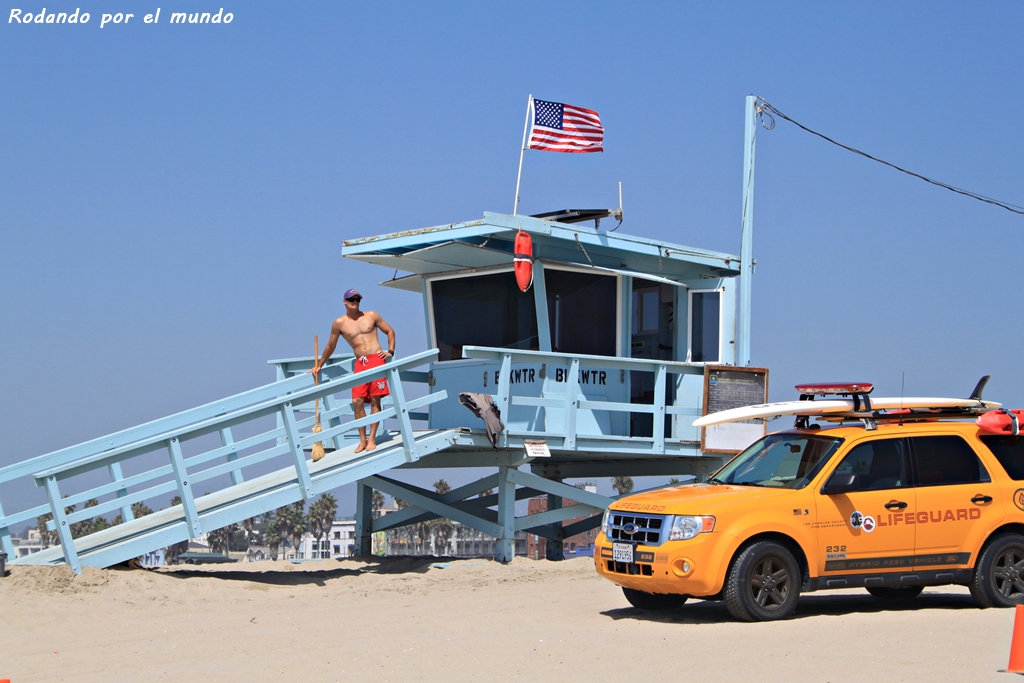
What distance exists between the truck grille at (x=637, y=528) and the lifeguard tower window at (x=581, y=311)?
18.3 feet

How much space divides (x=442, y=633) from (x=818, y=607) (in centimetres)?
329

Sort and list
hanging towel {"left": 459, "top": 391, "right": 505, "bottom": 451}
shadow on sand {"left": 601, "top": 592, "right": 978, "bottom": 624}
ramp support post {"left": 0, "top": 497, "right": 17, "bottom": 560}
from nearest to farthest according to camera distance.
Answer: shadow on sand {"left": 601, "top": 592, "right": 978, "bottom": 624}
ramp support post {"left": 0, "top": 497, "right": 17, "bottom": 560}
hanging towel {"left": 459, "top": 391, "right": 505, "bottom": 451}

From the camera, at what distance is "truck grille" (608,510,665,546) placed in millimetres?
8930

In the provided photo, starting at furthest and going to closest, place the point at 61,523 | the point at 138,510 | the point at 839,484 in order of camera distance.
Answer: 1. the point at 138,510
2. the point at 61,523
3. the point at 839,484

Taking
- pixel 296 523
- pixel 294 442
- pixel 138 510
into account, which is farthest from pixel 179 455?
pixel 296 523

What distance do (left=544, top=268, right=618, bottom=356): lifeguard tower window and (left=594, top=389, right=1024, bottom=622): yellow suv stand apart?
5.19 m

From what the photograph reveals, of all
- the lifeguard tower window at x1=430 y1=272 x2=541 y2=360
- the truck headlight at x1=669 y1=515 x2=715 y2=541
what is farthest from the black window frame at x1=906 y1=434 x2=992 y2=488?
the lifeguard tower window at x1=430 y1=272 x2=541 y2=360

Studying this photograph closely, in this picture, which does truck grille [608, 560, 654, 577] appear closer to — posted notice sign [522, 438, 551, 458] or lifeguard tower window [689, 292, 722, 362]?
posted notice sign [522, 438, 551, 458]

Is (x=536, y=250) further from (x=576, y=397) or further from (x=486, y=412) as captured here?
(x=486, y=412)

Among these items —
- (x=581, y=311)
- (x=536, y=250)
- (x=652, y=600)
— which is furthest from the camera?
(x=581, y=311)

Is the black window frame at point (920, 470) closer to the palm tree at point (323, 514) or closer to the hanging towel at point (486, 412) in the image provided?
the hanging towel at point (486, 412)

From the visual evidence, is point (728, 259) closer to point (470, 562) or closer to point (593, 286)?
point (593, 286)

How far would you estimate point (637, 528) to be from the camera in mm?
9133

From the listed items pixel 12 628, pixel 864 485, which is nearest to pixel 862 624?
pixel 864 485
